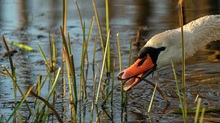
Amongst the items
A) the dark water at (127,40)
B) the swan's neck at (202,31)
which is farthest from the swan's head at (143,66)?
the swan's neck at (202,31)

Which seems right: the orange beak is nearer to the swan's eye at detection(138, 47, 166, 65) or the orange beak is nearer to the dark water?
the swan's eye at detection(138, 47, 166, 65)

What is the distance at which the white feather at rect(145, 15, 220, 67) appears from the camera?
6.74m

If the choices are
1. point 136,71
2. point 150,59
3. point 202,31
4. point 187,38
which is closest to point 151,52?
point 150,59

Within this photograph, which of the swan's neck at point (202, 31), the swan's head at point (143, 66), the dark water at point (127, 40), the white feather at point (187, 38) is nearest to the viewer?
the dark water at point (127, 40)

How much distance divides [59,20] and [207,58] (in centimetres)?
335

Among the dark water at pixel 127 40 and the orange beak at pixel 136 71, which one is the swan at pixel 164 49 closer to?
the orange beak at pixel 136 71

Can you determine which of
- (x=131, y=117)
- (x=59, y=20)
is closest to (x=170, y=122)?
(x=131, y=117)

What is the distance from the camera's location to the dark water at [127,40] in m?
6.50

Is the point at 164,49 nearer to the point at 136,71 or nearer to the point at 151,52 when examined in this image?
the point at 151,52

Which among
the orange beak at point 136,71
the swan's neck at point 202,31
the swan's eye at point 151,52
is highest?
the swan's neck at point 202,31

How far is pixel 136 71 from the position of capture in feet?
22.0

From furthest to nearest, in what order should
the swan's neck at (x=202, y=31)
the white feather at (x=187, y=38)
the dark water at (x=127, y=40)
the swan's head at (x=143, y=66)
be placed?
1. the swan's neck at (x=202, y=31)
2. the white feather at (x=187, y=38)
3. the swan's head at (x=143, y=66)
4. the dark water at (x=127, y=40)

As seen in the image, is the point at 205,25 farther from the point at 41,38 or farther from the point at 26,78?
the point at 41,38

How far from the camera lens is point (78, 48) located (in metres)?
9.15
